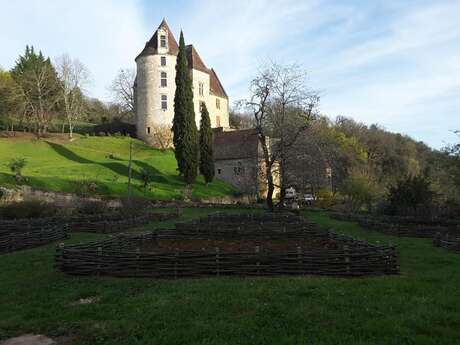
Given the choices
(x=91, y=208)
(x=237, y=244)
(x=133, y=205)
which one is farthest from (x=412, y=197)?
(x=91, y=208)

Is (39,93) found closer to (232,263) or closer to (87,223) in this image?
(87,223)

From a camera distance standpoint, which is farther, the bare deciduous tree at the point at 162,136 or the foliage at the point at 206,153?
the bare deciduous tree at the point at 162,136

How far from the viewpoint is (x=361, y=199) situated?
4625 cm

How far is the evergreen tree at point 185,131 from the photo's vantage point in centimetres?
5084

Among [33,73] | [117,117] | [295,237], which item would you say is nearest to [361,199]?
[295,237]

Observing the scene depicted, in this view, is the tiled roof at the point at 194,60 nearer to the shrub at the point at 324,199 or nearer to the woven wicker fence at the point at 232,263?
the shrub at the point at 324,199

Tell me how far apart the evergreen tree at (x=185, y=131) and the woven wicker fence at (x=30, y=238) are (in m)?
30.1

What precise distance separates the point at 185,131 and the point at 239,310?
43.7 metres

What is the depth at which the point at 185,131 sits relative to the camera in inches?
1994

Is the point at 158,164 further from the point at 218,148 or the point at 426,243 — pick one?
the point at 426,243

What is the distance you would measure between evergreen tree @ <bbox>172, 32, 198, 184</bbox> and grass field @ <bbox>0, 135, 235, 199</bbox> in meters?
2.24

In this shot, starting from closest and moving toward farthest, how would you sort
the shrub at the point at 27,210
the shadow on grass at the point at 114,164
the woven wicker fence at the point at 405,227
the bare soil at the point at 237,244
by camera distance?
the bare soil at the point at 237,244
the woven wicker fence at the point at 405,227
the shrub at the point at 27,210
the shadow on grass at the point at 114,164

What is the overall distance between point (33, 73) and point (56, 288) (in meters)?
64.7

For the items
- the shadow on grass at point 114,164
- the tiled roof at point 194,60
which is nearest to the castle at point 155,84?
the tiled roof at point 194,60
